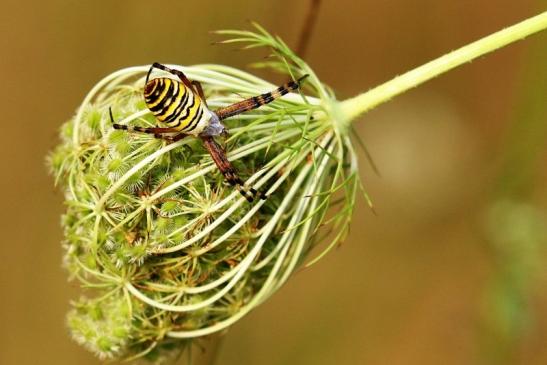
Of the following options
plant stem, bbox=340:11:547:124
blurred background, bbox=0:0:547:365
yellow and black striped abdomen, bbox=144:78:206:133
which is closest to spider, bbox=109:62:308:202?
A: yellow and black striped abdomen, bbox=144:78:206:133

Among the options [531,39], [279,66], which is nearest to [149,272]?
[279,66]

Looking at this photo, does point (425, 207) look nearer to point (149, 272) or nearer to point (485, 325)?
point (485, 325)

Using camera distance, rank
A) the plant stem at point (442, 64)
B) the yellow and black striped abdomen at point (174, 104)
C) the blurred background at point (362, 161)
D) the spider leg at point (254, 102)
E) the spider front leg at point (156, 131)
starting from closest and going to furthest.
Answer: the plant stem at point (442, 64) → the yellow and black striped abdomen at point (174, 104) → the spider front leg at point (156, 131) → the spider leg at point (254, 102) → the blurred background at point (362, 161)

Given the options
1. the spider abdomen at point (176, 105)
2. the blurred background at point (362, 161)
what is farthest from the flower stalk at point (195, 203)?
the blurred background at point (362, 161)

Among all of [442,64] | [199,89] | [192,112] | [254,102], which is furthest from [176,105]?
[442,64]

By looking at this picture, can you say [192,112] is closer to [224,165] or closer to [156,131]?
[156,131]

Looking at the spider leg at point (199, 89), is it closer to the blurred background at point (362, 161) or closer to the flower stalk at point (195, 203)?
the flower stalk at point (195, 203)

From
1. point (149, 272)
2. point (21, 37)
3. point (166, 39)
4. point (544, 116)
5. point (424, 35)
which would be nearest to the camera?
point (149, 272)
